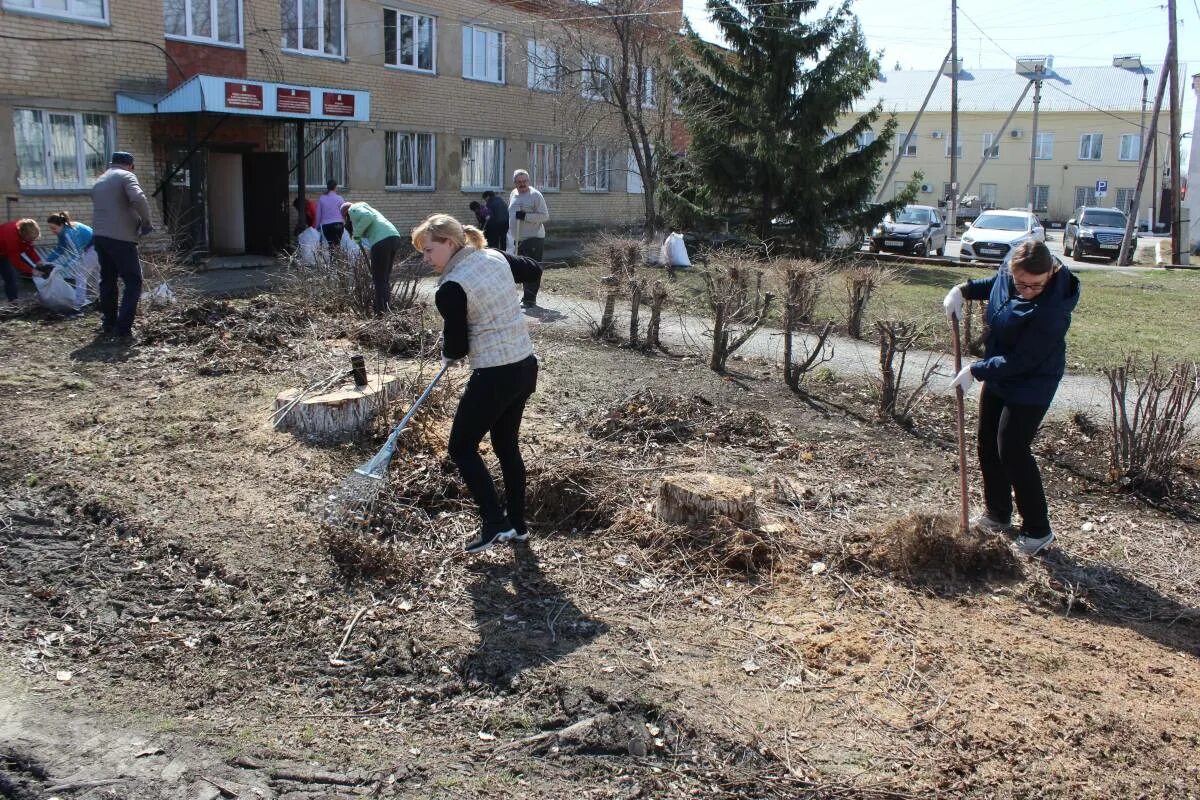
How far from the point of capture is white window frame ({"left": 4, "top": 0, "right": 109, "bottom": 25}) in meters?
14.3

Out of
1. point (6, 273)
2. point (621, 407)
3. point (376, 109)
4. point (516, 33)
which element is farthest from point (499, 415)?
point (516, 33)

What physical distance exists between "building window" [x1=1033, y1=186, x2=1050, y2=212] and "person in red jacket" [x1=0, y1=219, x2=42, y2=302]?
55123 mm

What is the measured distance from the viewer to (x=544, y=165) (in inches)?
1086

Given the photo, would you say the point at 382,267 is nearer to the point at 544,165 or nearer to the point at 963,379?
the point at 963,379

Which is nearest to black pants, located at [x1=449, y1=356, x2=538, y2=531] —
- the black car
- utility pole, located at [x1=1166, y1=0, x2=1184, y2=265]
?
the black car

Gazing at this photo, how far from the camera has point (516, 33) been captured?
81.7ft

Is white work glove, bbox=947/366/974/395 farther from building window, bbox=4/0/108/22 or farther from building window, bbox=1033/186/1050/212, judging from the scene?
building window, bbox=1033/186/1050/212

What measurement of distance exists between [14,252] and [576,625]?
30.4ft

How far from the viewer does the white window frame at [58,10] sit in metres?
14.3

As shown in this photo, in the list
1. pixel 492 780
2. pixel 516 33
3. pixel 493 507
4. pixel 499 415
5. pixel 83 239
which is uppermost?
pixel 516 33

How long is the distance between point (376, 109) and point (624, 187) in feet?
37.2

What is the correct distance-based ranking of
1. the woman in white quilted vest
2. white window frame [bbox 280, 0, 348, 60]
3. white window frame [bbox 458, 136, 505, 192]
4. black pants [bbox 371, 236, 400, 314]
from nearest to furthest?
the woman in white quilted vest < black pants [bbox 371, 236, 400, 314] < white window frame [bbox 280, 0, 348, 60] < white window frame [bbox 458, 136, 505, 192]

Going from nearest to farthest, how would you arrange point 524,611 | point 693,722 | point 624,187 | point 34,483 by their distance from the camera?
point 693,722 < point 524,611 < point 34,483 < point 624,187

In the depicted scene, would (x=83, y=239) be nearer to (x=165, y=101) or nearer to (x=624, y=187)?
(x=165, y=101)
